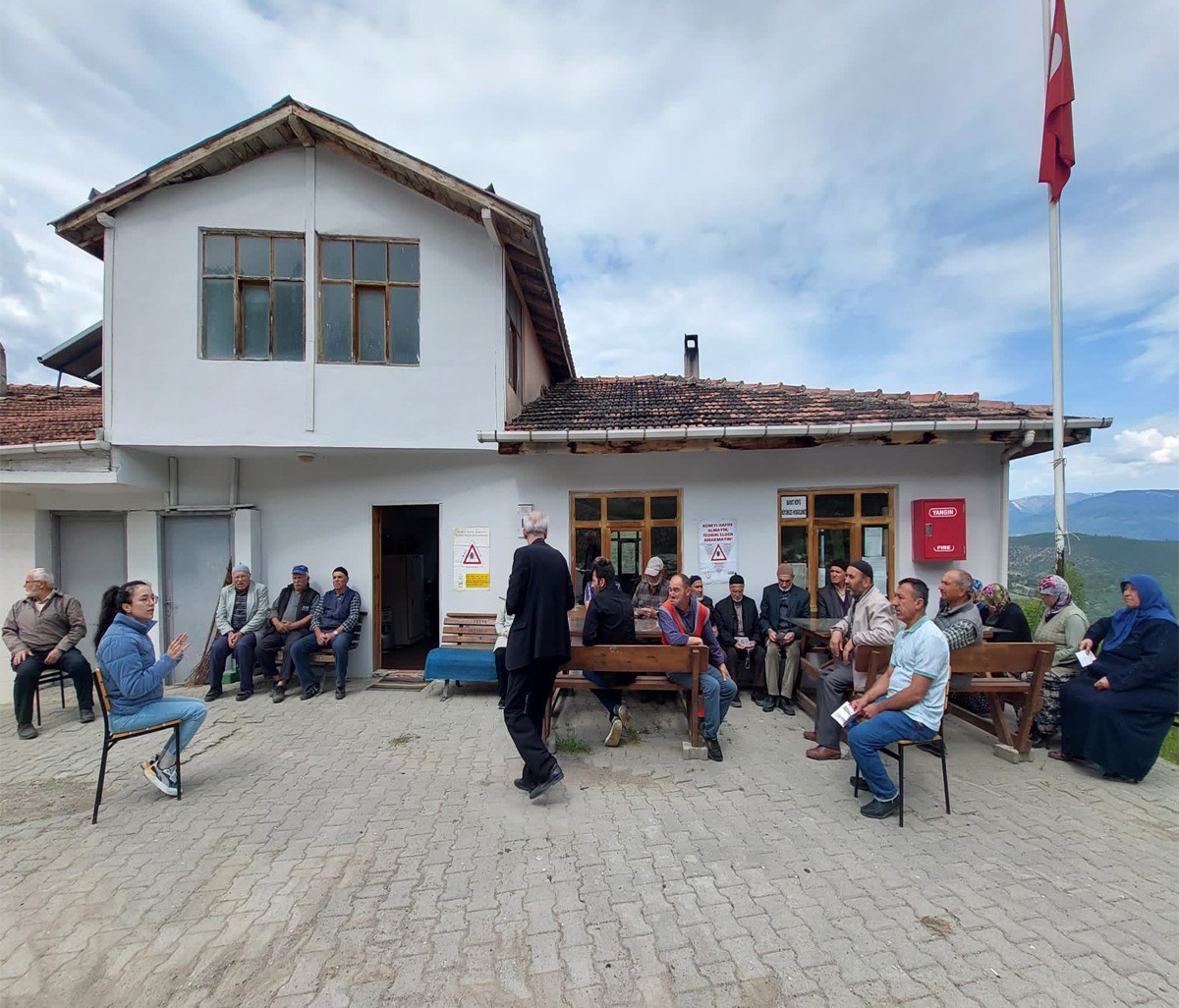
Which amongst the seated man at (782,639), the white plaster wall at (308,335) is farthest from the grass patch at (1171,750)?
the white plaster wall at (308,335)

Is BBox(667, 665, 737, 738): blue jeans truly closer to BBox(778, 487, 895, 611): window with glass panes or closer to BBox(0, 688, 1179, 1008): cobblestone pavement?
BBox(0, 688, 1179, 1008): cobblestone pavement

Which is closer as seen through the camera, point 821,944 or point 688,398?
point 821,944

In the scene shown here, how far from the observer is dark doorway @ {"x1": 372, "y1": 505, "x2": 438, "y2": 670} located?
774 cm

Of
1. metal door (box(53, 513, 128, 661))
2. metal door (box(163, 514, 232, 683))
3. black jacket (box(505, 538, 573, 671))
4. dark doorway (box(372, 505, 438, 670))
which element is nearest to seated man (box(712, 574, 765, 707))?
black jacket (box(505, 538, 573, 671))

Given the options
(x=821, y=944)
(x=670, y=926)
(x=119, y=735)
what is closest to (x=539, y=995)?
(x=670, y=926)

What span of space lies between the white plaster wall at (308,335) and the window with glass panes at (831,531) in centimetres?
413

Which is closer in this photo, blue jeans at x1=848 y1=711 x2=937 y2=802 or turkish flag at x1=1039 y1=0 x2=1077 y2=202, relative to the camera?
blue jeans at x1=848 y1=711 x2=937 y2=802

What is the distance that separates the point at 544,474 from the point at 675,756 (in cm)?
388

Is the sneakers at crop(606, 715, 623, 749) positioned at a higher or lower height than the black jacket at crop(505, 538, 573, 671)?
lower

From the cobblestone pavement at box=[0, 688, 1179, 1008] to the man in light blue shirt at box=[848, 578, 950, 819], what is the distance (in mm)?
305

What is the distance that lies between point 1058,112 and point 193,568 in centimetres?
1268

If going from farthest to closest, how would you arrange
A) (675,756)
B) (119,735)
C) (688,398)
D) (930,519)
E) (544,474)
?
1. (688,398)
2. (544,474)
3. (930,519)
4. (675,756)
5. (119,735)

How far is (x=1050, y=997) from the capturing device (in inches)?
82.8

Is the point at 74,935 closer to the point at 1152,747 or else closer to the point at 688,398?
the point at 1152,747
